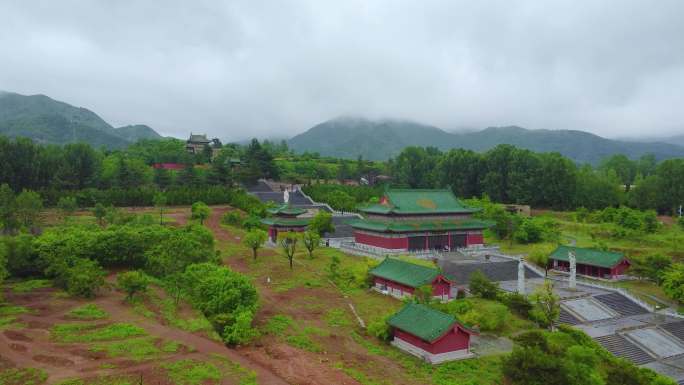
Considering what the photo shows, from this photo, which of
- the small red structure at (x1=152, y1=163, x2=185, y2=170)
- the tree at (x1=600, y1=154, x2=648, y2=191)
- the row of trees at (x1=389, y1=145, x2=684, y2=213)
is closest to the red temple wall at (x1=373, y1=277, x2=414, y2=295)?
the row of trees at (x1=389, y1=145, x2=684, y2=213)

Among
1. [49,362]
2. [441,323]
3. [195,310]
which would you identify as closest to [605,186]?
[441,323]

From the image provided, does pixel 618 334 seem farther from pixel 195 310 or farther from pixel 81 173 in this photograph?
pixel 81 173

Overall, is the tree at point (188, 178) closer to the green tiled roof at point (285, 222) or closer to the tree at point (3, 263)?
the green tiled roof at point (285, 222)

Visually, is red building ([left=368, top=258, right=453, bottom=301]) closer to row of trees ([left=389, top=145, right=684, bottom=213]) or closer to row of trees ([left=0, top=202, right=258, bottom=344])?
row of trees ([left=0, top=202, right=258, bottom=344])

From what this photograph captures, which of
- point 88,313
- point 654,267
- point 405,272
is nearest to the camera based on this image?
point 88,313

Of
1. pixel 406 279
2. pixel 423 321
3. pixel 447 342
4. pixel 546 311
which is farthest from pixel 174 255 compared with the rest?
pixel 546 311

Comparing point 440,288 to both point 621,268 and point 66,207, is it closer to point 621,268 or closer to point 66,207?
point 621,268
